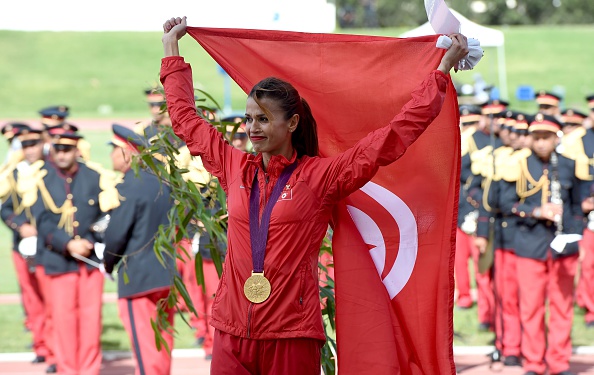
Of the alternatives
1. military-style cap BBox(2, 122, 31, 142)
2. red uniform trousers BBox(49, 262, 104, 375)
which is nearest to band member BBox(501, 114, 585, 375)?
red uniform trousers BBox(49, 262, 104, 375)

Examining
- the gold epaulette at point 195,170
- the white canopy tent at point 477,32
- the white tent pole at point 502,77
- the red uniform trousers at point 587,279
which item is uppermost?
the white tent pole at point 502,77

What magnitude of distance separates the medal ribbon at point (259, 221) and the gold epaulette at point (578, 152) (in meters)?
6.59

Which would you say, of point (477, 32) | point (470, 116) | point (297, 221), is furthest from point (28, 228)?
point (477, 32)

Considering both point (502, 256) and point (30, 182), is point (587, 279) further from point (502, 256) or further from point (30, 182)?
point (30, 182)

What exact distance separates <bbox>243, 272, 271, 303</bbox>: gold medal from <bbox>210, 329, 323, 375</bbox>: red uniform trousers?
0.56 feet

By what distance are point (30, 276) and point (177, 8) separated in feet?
12.3

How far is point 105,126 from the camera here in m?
36.1

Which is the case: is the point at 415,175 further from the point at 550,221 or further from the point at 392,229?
the point at 550,221

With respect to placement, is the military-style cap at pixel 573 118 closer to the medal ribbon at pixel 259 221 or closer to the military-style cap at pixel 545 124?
the military-style cap at pixel 545 124

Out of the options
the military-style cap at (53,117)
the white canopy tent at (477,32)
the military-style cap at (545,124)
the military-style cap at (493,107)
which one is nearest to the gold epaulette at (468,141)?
the military-style cap at (493,107)

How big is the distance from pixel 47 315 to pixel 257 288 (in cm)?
739

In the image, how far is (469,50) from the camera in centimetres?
465

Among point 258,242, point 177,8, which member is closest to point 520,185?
point 177,8

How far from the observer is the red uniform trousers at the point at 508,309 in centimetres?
1116
